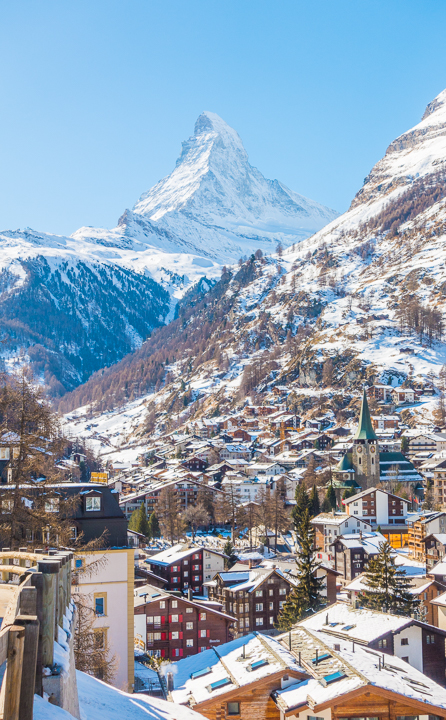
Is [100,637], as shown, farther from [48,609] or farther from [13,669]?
[13,669]

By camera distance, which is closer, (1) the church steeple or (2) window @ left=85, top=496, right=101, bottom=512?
(2) window @ left=85, top=496, right=101, bottom=512

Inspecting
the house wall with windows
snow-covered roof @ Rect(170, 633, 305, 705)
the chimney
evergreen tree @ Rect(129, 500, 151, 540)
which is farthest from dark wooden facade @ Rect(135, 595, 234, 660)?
evergreen tree @ Rect(129, 500, 151, 540)

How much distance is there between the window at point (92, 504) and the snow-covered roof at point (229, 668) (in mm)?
8893

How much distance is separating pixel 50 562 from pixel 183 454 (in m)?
128

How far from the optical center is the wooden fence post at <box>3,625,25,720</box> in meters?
4.03

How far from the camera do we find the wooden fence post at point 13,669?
13.2 feet

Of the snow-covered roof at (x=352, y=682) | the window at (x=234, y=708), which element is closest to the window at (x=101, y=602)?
the window at (x=234, y=708)

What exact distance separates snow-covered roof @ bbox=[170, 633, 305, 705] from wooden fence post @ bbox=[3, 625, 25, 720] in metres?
22.7

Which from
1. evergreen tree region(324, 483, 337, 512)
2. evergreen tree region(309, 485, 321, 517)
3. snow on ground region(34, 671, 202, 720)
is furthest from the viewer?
evergreen tree region(324, 483, 337, 512)

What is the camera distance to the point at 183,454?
133250 mm

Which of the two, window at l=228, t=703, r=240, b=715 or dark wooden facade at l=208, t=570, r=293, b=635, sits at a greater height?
window at l=228, t=703, r=240, b=715

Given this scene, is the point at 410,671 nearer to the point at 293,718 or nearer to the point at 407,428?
the point at 293,718

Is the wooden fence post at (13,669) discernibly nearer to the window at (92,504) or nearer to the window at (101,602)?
the window at (101,602)

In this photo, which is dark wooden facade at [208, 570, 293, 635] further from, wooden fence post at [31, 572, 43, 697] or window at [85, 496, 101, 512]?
wooden fence post at [31, 572, 43, 697]
